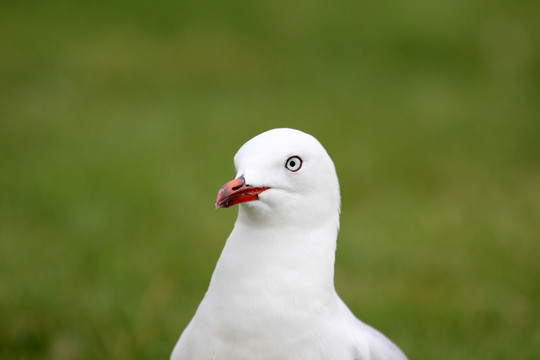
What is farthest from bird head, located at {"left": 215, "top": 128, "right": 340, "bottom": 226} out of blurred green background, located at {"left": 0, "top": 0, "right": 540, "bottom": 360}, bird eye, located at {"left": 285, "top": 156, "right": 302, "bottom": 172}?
blurred green background, located at {"left": 0, "top": 0, "right": 540, "bottom": 360}

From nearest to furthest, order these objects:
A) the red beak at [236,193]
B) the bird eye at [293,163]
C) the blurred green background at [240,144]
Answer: the red beak at [236,193] < the bird eye at [293,163] < the blurred green background at [240,144]

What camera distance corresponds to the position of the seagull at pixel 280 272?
2.63 m

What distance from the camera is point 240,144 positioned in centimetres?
742

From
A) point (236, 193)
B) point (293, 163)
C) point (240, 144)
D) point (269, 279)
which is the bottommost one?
point (269, 279)

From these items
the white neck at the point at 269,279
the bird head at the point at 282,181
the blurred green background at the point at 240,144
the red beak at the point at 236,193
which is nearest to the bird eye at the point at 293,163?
the bird head at the point at 282,181

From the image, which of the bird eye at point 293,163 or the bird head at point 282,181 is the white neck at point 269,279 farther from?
the bird eye at point 293,163

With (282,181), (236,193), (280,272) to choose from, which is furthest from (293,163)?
(280,272)

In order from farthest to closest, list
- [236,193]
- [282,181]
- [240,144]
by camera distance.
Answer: [240,144] < [282,181] < [236,193]

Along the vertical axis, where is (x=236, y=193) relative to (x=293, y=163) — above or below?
below

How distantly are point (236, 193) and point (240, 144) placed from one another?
4.95m

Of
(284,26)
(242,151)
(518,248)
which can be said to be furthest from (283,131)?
(284,26)

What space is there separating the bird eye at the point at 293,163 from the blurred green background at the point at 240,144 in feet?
6.37

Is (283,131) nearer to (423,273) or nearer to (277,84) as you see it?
(423,273)

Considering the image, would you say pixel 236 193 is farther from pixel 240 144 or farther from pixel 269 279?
pixel 240 144
